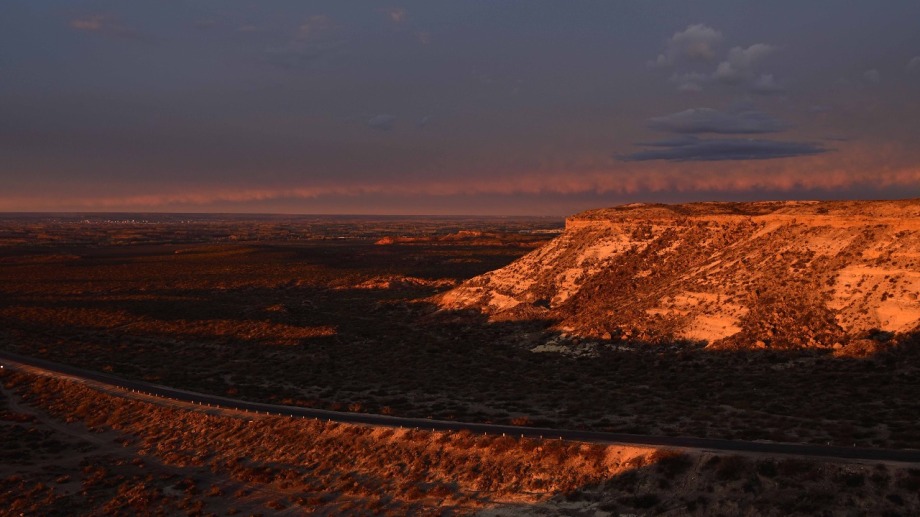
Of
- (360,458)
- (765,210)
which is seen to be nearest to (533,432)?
(360,458)

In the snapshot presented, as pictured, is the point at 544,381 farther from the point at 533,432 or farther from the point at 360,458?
the point at 360,458

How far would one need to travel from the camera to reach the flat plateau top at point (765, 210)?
52250 mm

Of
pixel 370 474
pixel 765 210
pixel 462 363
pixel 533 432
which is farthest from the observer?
pixel 765 210

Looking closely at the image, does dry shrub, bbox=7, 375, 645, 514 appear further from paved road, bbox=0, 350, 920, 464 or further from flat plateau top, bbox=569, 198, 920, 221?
flat plateau top, bbox=569, 198, 920, 221

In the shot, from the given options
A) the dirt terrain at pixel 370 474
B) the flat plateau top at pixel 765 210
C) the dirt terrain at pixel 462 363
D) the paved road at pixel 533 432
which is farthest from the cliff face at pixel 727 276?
the dirt terrain at pixel 370 474

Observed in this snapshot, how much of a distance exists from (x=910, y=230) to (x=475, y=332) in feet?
128

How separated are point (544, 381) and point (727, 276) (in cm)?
2145

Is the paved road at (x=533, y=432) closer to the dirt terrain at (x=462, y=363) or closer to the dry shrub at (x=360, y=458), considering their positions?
the dry shrub at (x=360, y=458)

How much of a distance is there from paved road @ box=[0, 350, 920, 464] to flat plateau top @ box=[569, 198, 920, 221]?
3406cm

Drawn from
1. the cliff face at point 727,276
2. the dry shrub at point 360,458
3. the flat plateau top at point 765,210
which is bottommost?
the dry shrub at point 360,458

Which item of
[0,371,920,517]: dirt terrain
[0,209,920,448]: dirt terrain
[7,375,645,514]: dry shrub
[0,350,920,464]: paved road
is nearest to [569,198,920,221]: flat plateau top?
[0,209,920,448]: dirt terrain

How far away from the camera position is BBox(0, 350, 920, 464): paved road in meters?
24.2

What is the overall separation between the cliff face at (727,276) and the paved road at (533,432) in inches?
793

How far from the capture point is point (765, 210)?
6831cm
